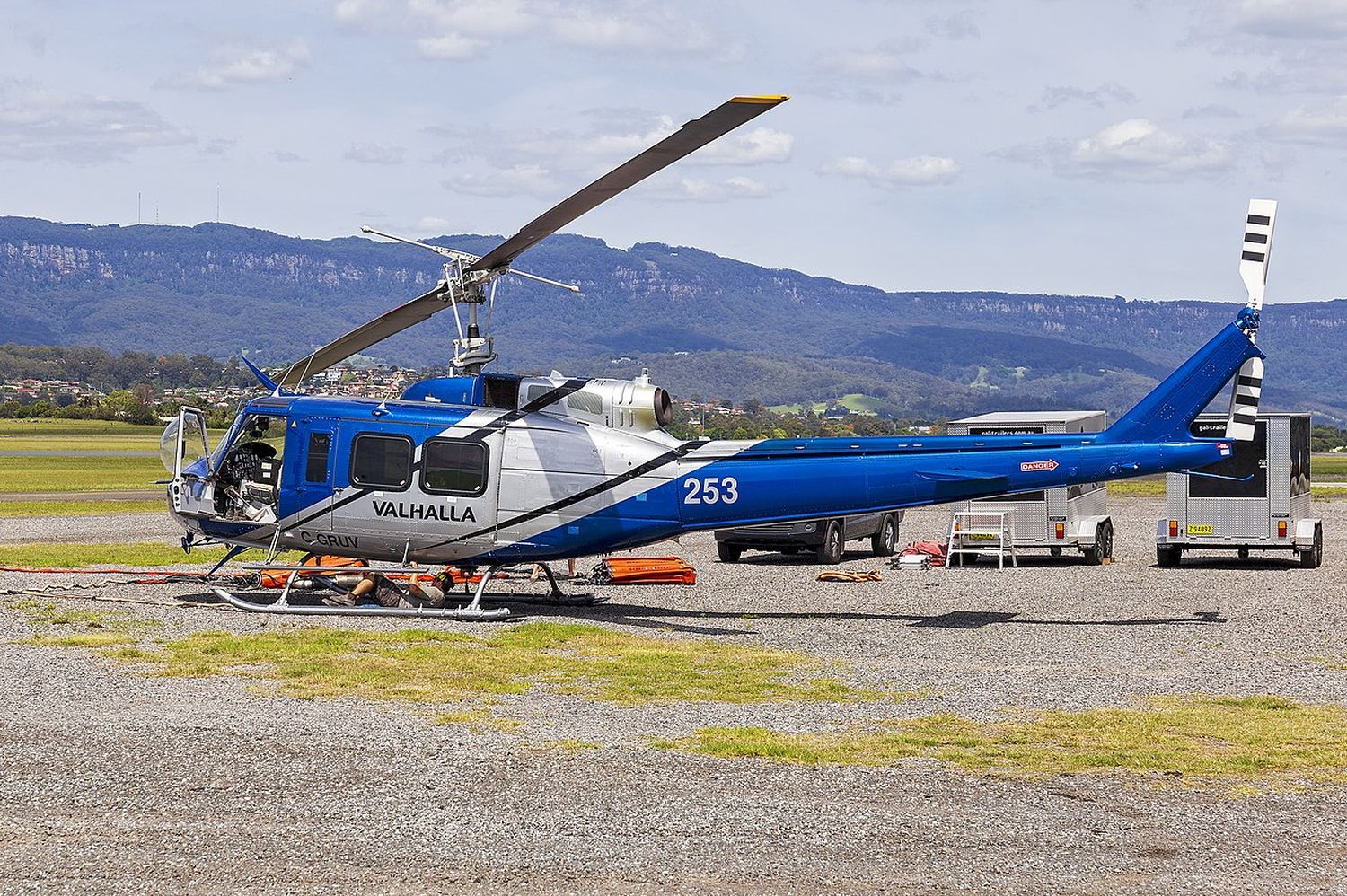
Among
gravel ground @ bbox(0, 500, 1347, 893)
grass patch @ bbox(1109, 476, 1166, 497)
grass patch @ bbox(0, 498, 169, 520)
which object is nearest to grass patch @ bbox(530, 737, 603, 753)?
gravel ground @ bbox(0, 500, 1347, 893)

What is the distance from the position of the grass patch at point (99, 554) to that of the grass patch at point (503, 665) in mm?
9230

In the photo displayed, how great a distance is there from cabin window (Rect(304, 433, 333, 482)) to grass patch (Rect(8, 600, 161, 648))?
2.69m

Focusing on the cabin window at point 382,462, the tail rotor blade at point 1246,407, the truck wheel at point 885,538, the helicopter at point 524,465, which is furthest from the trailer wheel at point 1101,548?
the cabin window at point 382,462

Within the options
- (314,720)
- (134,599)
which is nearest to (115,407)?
(134,599)

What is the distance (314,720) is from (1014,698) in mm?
5721

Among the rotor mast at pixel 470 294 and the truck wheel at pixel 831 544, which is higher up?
the rotor mast at pixel 470 294

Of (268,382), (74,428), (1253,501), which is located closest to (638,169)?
(268,382)

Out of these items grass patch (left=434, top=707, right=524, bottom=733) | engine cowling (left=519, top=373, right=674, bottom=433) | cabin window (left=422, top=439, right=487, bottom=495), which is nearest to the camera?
grass patch (left=434, top=707, right=524, bottom=733)

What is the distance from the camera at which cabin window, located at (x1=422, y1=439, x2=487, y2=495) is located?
18.2 metres

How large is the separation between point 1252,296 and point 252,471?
1218 cm

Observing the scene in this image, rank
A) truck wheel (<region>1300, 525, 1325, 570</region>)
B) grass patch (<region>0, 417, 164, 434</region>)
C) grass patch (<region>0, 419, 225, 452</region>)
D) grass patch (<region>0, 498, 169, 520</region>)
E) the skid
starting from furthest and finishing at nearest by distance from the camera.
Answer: grass patch (<region>0, 417, 164, 434</region>) → grass patch (<region>0, 419, 225, 452</region>) → grass patch (<region>0, 498, 169, 520</region>) → truck wheel (<region>1300, 525, 1325, 570</region>) → the skid

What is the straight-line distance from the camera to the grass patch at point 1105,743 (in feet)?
32.1

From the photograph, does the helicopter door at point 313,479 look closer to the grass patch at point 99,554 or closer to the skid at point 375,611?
the skid at point 375,611

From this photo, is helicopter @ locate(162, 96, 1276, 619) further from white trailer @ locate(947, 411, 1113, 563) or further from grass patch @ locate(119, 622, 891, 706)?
white trailer @ locate(947, 411, 1113, 563)
